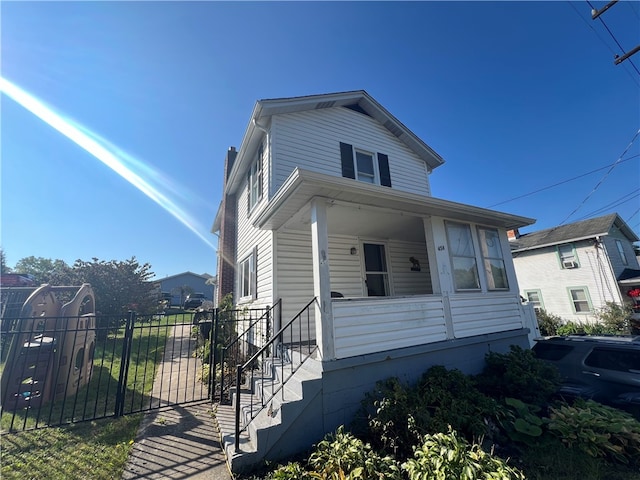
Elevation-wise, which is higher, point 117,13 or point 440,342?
point 117,13

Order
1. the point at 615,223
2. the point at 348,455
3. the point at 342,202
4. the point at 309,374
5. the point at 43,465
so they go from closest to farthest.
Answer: the point at 348,455 → the point at 43,465 → the point at 309,374 → the point at 342,202 → the point at 615,223

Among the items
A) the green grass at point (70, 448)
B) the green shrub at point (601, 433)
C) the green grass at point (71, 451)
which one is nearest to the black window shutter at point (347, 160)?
the green grass at point (70, 448)

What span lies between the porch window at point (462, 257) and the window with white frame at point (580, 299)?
14.2m

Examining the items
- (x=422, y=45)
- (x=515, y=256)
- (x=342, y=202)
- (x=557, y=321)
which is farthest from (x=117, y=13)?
(x=515, y=256)

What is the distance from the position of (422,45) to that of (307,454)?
1109cm

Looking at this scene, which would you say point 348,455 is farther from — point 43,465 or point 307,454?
point 43,465

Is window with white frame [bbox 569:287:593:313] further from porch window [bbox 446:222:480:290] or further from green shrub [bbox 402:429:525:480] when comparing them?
green shrub [bbox 402:429:525:480]

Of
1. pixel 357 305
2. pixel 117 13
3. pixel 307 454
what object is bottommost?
pixel 307 454

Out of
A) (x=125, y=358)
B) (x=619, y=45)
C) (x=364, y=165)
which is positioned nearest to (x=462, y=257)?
(x=364, y=165)

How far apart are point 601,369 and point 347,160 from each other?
7497mm

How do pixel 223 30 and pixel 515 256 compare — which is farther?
pixel 515 256

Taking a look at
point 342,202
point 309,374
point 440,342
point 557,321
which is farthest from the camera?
point 557,321

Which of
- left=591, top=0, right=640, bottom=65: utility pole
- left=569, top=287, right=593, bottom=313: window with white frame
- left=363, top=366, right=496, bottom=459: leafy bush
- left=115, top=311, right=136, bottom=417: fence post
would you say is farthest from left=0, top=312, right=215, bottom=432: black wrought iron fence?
left=569, top=287, right=593, bottom=313: window with white frame

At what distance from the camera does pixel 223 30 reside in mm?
6941
